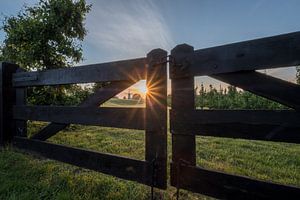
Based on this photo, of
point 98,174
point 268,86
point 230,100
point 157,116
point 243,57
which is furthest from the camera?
point 230,100

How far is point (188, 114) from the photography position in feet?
7.39

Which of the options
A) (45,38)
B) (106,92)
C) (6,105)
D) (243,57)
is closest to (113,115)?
(106,92)

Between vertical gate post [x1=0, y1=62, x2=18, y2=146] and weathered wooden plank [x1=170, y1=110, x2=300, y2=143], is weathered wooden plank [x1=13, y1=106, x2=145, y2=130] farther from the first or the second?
vertical gate post [x1=0, y1=62, x2=18, y2=146]

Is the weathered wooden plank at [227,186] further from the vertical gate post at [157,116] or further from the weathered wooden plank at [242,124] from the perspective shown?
the weathered wooden plank at [242,124]

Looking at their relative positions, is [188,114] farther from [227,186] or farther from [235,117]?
[227,186]

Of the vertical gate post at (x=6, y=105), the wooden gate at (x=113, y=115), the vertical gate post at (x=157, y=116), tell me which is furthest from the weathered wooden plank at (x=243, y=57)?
the vertical gate post at (x=6, y=105)

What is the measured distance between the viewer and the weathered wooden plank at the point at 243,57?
5.87 ft

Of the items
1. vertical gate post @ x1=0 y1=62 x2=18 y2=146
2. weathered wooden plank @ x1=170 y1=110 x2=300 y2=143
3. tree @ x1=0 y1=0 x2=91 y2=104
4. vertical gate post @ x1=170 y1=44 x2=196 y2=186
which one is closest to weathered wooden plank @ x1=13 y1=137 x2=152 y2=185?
vertical gate post @ x1=170 y1=44 x2=196 y2=186

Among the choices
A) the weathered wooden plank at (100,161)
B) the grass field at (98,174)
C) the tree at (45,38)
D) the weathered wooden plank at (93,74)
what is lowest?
the grass field at (98,174)

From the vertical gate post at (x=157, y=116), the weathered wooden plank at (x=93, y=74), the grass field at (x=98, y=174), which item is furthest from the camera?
the weathered wooden plank at (x=93, y=74)

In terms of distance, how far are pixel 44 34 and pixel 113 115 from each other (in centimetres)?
627

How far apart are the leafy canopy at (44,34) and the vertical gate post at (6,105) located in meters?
3.53

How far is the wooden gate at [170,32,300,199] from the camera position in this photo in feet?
5.92

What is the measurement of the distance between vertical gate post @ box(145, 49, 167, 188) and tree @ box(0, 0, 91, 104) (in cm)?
611
